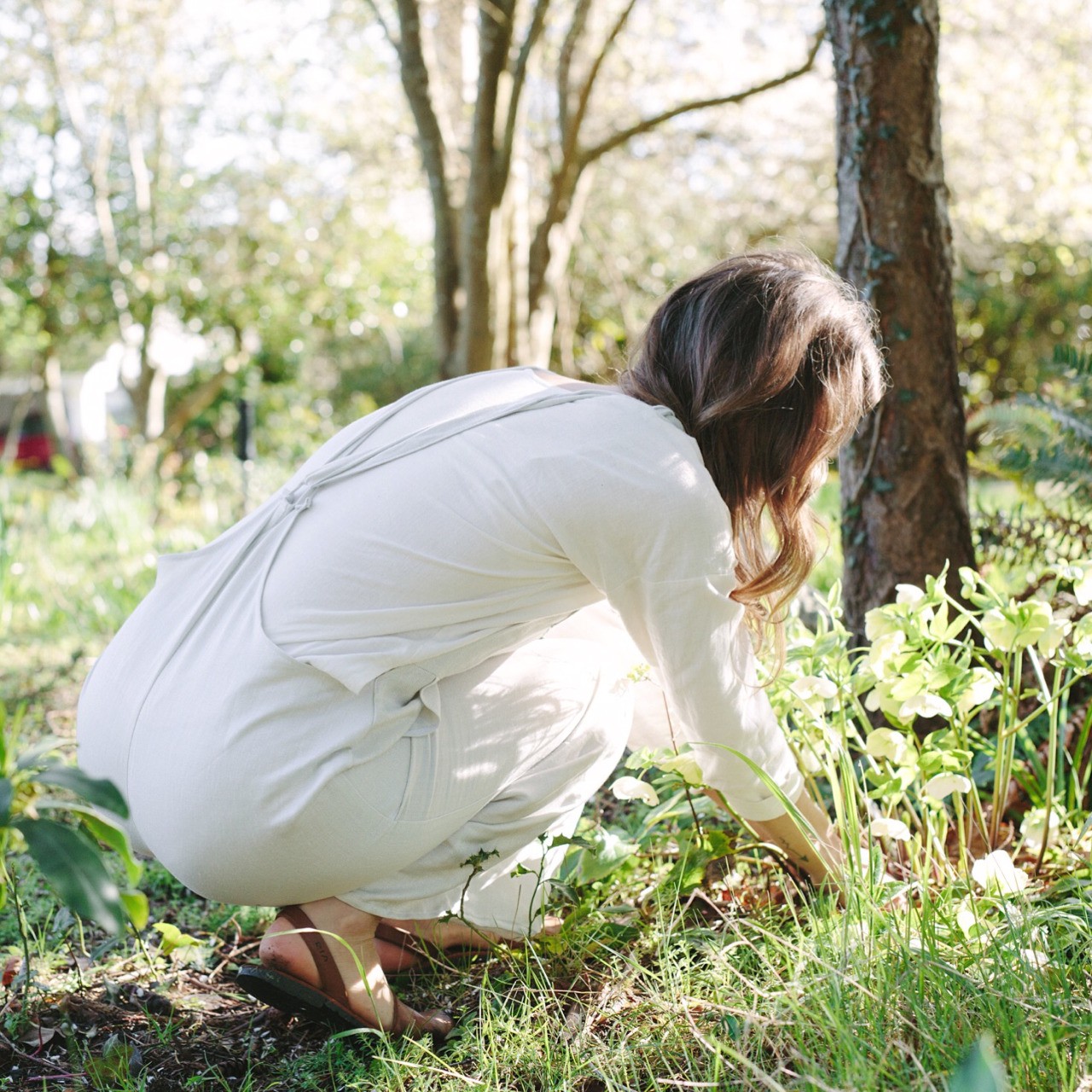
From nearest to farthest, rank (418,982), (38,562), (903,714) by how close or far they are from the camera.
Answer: (903,714) → (418,982) → (38,562)

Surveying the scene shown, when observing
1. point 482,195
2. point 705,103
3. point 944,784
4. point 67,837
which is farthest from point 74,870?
point 705,103

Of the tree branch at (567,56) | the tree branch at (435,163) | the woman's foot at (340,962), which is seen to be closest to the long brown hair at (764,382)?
the woman's foot at (340,962)

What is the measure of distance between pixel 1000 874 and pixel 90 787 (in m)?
1.29

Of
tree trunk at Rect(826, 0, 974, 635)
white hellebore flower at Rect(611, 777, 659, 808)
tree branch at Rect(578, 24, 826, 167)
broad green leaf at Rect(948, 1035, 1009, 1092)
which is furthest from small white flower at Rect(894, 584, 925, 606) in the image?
tree branch at Rect(578, 24, 826, 167)

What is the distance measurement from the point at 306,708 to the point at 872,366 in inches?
39.5

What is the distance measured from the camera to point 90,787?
38.3 inches

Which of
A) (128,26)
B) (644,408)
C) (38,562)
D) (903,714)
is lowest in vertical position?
(38,562)

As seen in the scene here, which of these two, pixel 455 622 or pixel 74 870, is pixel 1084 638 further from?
pixel 74 870

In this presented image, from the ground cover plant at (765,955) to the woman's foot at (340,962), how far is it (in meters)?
0.05

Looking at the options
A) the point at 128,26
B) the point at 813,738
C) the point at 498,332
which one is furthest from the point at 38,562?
the point at 128,26

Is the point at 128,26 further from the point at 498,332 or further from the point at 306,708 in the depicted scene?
the point at 306,708

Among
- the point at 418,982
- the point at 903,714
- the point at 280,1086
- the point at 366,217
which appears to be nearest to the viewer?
the point at 280,1086

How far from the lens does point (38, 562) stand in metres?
5.84

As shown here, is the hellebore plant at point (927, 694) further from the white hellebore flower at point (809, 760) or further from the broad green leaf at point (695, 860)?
the broad green leaf at point (695, 860)
